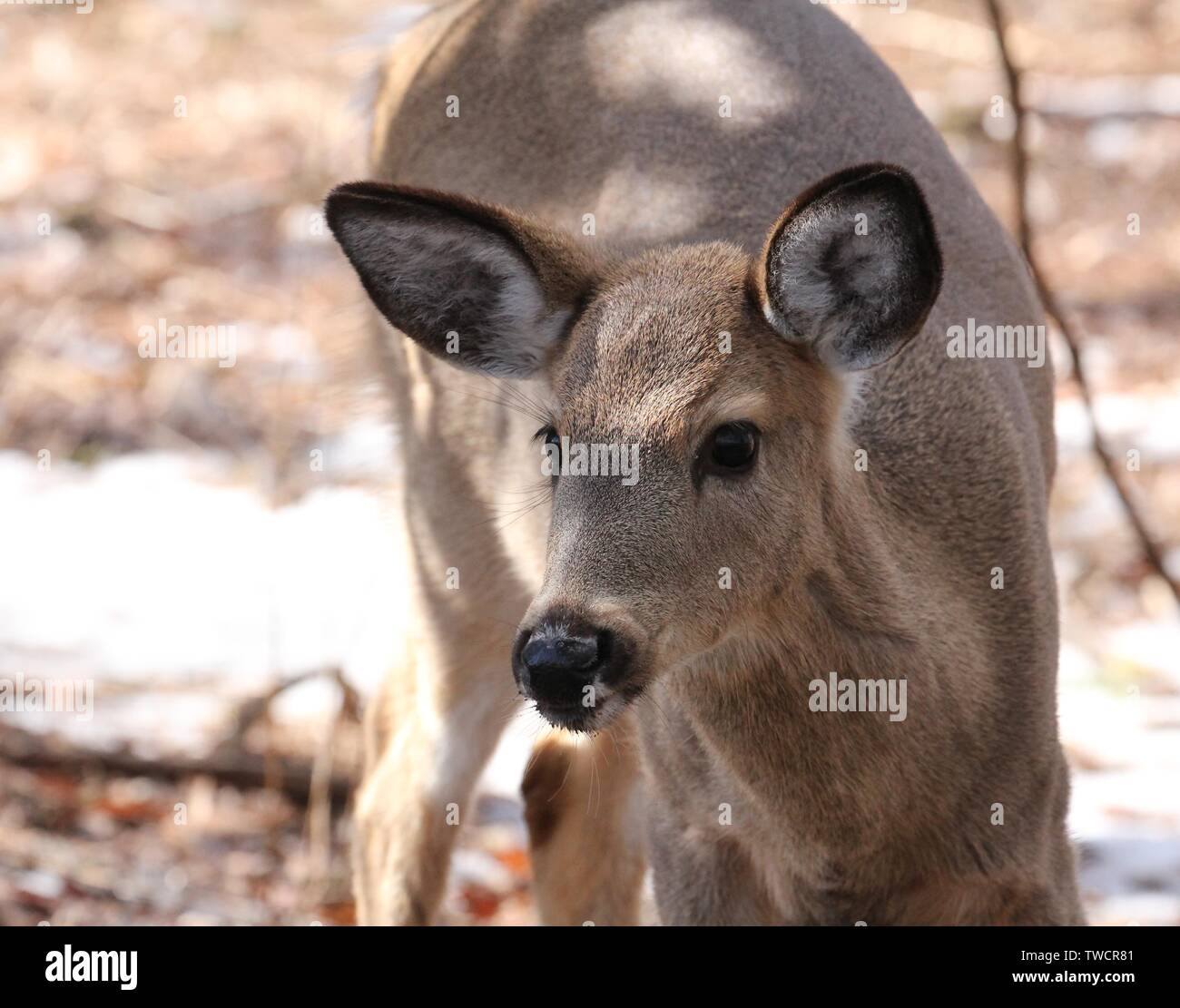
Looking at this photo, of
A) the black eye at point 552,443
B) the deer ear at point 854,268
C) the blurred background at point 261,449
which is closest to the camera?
the deer ear at point 854,268

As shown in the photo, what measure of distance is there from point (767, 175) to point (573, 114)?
0.68 meters

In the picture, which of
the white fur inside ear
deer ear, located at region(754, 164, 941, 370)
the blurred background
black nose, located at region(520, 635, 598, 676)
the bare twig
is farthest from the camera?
the blurred background

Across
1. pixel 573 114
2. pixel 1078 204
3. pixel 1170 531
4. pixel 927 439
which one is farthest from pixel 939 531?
pixel 1078 204

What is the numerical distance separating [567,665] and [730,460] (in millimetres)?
621

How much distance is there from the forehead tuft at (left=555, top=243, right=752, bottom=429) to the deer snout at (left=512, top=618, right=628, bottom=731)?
1.57 ft

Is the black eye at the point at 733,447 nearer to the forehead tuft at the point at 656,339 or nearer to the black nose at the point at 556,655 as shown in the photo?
the forehead tuft at the point at 656,339

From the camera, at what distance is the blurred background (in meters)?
6.67

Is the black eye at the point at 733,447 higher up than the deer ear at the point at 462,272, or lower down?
lower down

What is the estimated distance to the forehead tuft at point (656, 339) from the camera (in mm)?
3789

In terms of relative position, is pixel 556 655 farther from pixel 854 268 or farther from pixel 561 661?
pixel 854 268

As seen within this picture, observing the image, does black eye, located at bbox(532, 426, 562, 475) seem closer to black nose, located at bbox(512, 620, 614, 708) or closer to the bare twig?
black nose, located at bbox(512, 620, 614, 708)

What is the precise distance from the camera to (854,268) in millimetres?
3846

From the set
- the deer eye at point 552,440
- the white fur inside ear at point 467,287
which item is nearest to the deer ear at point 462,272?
the white fur inside ear at point 467,287

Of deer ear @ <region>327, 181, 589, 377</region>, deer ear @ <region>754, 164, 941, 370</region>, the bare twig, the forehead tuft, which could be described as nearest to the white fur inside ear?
deer ear @ <region>327, 181, 589, 377</region>
